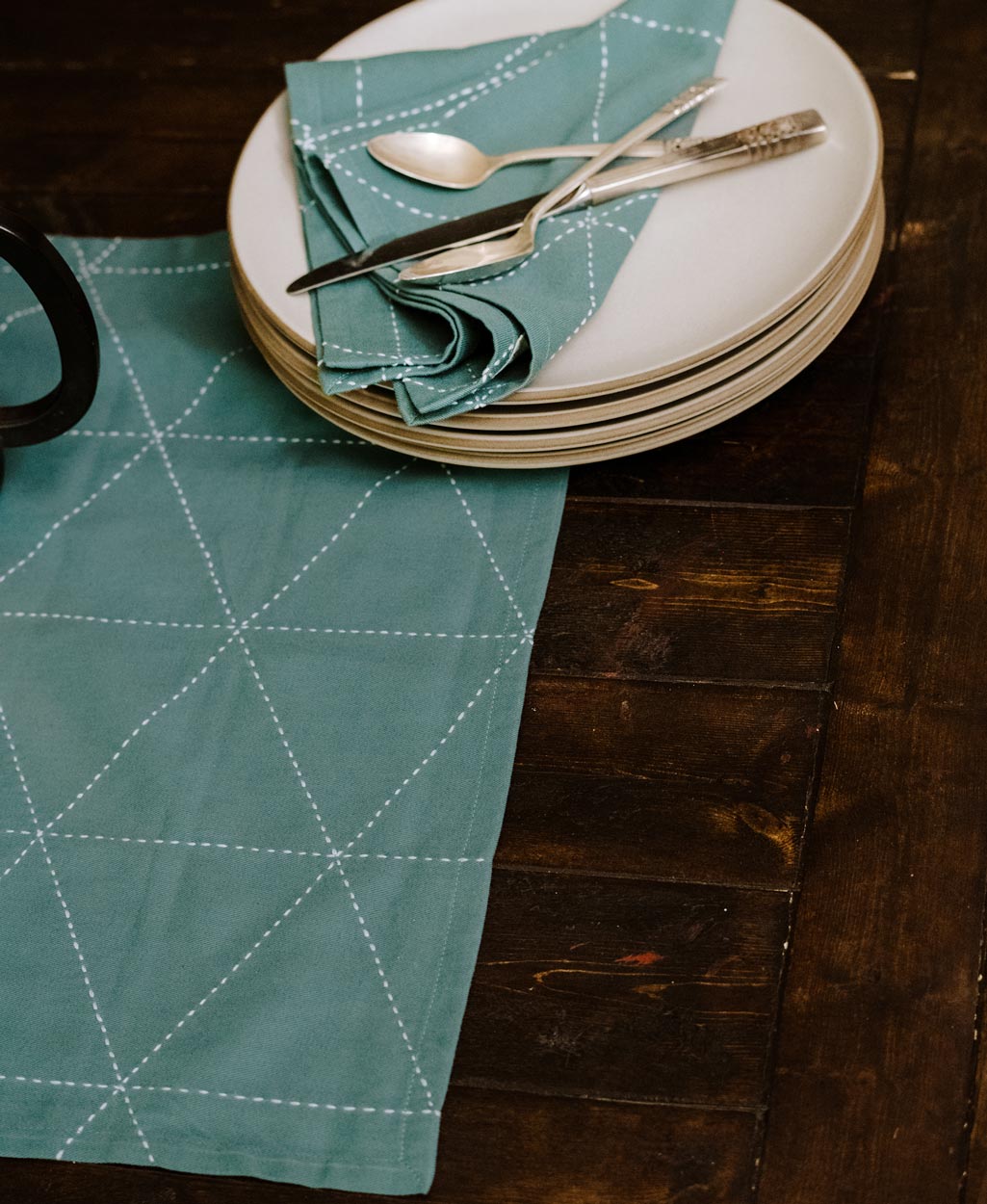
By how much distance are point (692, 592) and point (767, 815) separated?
12 cm

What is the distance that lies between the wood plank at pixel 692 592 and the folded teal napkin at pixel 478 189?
0.34 ft

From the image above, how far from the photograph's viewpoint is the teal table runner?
1.64 feet

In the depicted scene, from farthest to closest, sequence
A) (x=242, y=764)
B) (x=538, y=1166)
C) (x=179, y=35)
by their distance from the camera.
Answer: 1. (x=179, y=35)
2. (x=242, y=764)
3. (x=538, y=1166)

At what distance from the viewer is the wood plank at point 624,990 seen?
0.49m

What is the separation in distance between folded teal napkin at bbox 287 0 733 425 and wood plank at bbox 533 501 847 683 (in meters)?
0.10

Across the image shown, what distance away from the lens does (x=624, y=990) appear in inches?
19.9

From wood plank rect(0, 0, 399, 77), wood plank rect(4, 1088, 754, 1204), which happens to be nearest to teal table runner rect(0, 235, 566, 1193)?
wood plank rect(4, 1088, 754, 1204)

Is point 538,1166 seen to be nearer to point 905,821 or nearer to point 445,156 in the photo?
point 905,821

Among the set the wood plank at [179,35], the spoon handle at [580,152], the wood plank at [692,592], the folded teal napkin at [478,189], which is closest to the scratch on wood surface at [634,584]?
the wood plank at [692,592]

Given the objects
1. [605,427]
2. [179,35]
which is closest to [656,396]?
[605,427]

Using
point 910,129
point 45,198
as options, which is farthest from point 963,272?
point 45,198

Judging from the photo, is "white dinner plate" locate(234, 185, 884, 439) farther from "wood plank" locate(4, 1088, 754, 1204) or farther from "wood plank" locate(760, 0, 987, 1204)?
"wood plank" locate(4, 1088, 754, 1204)

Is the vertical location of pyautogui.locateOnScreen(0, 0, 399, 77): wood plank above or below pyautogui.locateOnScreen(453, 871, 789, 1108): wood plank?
above

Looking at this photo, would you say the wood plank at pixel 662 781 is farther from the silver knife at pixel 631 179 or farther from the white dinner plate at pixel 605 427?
the silver knife at pixel 631 179
